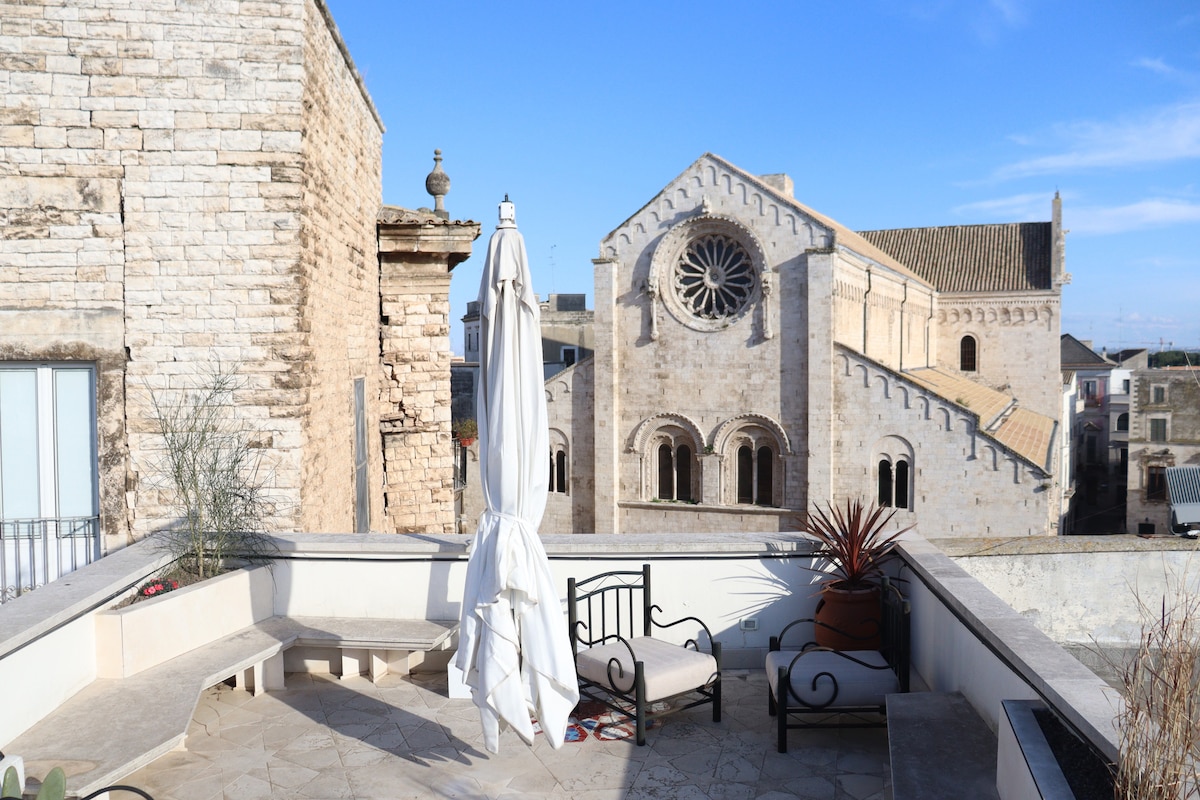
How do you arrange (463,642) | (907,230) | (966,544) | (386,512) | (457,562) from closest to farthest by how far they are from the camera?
(463,642) → (457,562) → (966,544) → (386,512) → (907,230)

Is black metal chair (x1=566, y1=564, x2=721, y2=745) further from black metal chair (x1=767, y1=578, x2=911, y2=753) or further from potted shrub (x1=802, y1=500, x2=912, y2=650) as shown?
potted shrub (x1=802, y1=500, x2=912, y2=650)

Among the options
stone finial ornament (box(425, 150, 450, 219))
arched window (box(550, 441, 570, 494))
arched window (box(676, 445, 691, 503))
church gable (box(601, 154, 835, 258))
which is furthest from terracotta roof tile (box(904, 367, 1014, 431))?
stone finial ornament (box(425, 150, 450, 219))

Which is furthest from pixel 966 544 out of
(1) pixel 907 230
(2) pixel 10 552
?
(1) pixel 907 230

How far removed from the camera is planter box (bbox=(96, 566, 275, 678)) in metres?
5.05

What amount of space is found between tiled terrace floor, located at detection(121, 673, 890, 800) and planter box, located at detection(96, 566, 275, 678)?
44cm

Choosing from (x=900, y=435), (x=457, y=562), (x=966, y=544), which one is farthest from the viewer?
(x=900, y=435)

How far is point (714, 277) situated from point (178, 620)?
25045 millimetres

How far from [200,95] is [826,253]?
22.0 metres

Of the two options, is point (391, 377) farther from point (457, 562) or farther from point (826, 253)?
point (826, 253)

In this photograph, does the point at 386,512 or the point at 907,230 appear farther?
the point at 907,230

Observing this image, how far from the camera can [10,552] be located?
733cm

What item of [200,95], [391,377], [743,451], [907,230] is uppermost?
[907,230]

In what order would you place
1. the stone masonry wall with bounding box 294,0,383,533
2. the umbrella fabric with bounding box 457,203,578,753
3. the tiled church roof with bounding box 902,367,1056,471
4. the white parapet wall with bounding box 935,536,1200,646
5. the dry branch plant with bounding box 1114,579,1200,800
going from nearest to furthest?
the dry branch plant with bounding box 1114,579,1200,800 < the umbrella fabric with bounding box 457,203,578,753 < the white parapet wall with bounding box 935,536,1200,646 < the stone masonry wall with bounding box 294,0,383,533 < the tiled church roof with bounding box 902,367,1056,471

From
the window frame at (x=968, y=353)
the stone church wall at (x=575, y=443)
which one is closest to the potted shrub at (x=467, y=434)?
the stone church wall at (x=575, y=443)
